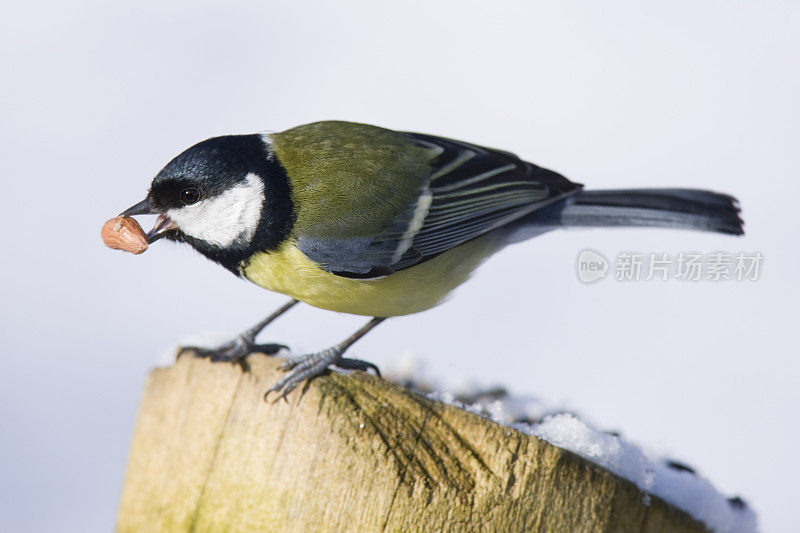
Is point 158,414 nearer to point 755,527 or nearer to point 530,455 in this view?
point 530,455

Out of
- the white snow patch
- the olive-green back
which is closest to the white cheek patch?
the olive-green back

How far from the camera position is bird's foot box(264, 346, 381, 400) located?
1749mm

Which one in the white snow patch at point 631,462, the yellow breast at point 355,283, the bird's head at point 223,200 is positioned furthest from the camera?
the yellow breast at point 355,283

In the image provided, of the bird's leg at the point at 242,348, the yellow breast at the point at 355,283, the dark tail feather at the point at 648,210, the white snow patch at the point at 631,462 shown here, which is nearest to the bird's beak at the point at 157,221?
the yellow breast at the point at 355,283

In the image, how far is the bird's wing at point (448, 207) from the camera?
6.73 ft

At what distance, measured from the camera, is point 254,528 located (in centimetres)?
168

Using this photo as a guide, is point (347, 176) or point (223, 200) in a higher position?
point (347, 176)

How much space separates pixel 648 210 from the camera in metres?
2.51

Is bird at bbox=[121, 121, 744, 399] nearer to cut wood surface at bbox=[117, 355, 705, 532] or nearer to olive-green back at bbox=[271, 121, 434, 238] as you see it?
olive-green back at bbox=[271, 121, 434, 238]

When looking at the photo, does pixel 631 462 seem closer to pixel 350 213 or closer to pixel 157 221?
pixel 350 213

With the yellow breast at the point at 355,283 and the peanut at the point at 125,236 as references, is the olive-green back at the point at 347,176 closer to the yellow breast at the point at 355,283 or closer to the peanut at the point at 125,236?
the yellow breast at the point at 355,283

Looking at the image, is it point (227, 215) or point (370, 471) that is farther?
point (227, 215)

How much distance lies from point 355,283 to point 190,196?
0.49 meters

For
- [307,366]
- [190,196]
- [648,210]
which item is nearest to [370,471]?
[307,366]
